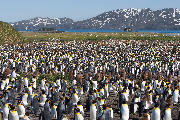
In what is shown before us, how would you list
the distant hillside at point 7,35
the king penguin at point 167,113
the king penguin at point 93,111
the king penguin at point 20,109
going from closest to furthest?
the king penguin at point 167,113
the king penguin at point 93,111
the king penguin at point 20,109
the distant hillside at point 7,35

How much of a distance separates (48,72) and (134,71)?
8.67 metres

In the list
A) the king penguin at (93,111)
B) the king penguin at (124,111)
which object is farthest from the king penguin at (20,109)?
the king penguin at (124,111)

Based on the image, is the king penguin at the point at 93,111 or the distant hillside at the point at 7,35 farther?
the distant hillside at the point at 7,35

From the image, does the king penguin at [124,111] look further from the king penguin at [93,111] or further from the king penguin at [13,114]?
the king penguin at [13,114]

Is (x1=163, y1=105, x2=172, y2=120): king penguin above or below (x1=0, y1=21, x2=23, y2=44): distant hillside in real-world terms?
below

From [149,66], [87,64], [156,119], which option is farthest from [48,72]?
[156,119]

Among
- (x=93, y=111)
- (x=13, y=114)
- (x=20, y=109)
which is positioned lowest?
(x=93, y=111)

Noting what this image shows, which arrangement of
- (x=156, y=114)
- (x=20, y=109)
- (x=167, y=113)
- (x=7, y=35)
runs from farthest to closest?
(x=7, y=35), (x=20, y=109), (x=167, y=113), (x=156, y=114)

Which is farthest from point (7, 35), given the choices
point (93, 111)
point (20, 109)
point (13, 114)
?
point (93, 111)

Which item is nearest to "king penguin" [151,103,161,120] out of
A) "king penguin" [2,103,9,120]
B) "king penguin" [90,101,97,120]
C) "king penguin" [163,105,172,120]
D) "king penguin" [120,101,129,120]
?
"king penguin" [163,105,172,120]

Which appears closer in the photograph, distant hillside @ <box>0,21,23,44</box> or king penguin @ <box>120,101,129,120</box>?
king penguin @ <box>120,101,129,120</box>

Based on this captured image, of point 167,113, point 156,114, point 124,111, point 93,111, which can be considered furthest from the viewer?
point 93,111

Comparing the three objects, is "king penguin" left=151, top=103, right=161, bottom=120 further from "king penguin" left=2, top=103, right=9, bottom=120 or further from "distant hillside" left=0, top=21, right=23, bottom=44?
"distant hillside" left=0, top=21, right=23, bottom=44

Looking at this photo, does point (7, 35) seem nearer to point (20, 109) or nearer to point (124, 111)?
point (20, 109)
